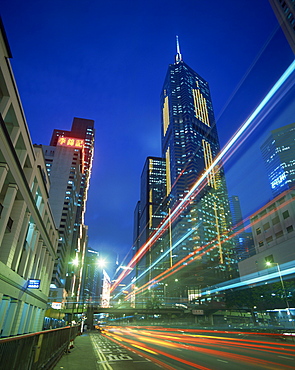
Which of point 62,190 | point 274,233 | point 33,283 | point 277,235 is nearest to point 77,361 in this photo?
point 33,283

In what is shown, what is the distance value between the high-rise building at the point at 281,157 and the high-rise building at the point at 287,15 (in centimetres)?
7152

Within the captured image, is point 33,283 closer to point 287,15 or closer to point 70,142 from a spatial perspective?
point 287,15

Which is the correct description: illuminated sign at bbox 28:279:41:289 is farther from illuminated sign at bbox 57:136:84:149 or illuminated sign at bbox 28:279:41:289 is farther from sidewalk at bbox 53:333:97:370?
illuminated sign at bbox 57:136:84:149

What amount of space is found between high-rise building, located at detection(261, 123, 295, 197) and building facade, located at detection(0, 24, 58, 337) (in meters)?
116

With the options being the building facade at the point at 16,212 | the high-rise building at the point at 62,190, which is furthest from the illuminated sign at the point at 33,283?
the high-rise building at the point at 62,190

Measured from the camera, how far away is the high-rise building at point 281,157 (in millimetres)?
118875

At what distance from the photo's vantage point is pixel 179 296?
466 ft

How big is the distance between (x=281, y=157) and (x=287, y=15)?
85387 millimetres

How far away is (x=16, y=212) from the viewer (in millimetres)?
25500

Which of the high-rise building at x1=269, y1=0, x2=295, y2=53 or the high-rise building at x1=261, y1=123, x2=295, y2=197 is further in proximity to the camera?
the high-rise building at x1=261, y1=123, x2=295, y2=197

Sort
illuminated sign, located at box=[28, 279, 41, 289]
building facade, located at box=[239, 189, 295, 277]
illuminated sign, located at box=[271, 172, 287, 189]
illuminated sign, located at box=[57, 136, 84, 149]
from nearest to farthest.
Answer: illuminated sign, located at box=[28, 279, 41, 289] < building facade, located at box=[239, 189, 295, 277] < illuminated sign, located at box=[57, 136, 84, 149] < illuminated sign, located at box=[271, 172, 287, 189]

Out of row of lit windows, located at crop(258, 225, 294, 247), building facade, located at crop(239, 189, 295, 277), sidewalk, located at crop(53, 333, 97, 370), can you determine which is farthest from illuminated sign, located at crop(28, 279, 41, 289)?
row of lit windows, located at crop(258, 225, 294, 247)

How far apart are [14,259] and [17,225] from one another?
3.98 metres

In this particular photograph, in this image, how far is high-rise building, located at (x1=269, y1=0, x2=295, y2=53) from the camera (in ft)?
155
